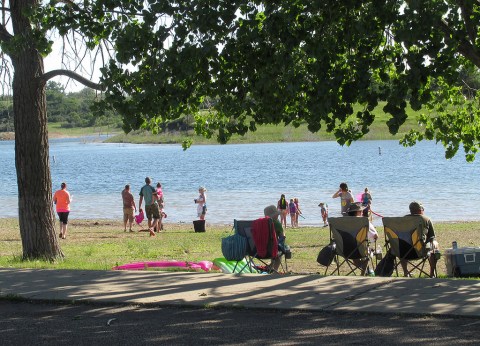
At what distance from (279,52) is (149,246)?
964 cm

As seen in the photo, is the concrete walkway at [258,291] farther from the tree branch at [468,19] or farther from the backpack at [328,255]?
the tree branch at [468,19]

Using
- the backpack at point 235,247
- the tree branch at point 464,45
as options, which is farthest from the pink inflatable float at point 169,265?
the tree branch at point 464,45

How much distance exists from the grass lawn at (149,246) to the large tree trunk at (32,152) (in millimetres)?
458

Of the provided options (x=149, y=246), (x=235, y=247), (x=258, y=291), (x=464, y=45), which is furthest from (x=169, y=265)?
(x=149, y=246)

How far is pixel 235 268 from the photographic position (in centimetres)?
1102

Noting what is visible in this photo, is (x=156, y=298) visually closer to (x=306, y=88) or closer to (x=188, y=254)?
(x=306, y=88)

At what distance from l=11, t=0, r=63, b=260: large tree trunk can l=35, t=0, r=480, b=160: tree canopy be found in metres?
2.85

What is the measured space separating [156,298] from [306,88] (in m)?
3.44

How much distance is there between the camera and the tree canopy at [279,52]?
898 cm

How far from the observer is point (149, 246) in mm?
18125

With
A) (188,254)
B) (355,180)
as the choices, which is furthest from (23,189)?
(355,180)

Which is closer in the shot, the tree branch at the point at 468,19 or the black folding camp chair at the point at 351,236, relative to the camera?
the tree branch at the point at 468,19

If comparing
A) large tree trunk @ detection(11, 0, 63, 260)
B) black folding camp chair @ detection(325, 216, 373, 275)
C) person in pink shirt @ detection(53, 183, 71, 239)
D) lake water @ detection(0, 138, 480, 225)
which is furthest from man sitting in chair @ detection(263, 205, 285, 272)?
lake water @ detection(0, 138, 480, 225)

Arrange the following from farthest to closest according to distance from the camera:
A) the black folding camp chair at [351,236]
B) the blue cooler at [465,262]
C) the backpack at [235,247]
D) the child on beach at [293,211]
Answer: the child on beach at [293,211] → the backpack at [235,247] → the black folding camp chair at [351,236] → the blue cooler at [465,262]
